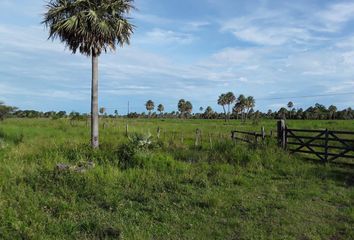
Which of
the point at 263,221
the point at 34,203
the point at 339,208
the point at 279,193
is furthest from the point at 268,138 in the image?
Answer: the point at 34,203

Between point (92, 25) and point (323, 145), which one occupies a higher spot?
point (92, 25)

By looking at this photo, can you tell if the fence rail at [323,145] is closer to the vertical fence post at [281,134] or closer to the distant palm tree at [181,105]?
the vertical fence post at [281,134]

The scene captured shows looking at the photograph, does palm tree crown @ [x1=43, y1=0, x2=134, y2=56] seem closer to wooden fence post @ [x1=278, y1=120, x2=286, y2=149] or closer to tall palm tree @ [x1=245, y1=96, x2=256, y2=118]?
wooden fence post @ [x1=278, y1=120, x2=286, y2=149]

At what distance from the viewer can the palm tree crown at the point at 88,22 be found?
64.7 feet

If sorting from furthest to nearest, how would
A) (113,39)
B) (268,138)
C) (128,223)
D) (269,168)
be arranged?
(113,39) < (268,138) < (269,168) < (128,223)

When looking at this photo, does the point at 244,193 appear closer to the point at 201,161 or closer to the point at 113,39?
the point at 201,161

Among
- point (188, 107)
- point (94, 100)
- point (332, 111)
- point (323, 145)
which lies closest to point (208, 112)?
point (188, 107)

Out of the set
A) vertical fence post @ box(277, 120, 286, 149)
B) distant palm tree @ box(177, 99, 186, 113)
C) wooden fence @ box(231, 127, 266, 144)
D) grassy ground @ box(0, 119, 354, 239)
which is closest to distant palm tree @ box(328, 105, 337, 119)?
distant palm tree @ box(177, 99, 186, 113)

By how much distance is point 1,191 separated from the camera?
973 cm

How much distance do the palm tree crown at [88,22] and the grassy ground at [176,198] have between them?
7616mm

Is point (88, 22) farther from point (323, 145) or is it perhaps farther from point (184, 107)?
point (184, 107)

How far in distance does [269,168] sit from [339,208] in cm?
540

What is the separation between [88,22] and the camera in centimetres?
2002

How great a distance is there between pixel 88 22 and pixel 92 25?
455mm
